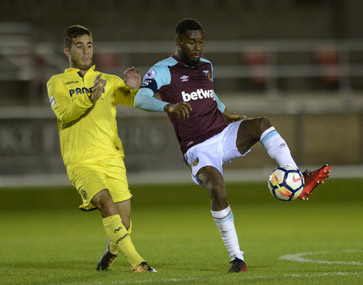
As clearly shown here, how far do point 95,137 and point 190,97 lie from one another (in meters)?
0.89

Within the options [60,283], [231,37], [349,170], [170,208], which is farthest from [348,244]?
[231,37]

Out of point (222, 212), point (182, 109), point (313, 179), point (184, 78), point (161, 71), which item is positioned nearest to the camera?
point (182, 109)

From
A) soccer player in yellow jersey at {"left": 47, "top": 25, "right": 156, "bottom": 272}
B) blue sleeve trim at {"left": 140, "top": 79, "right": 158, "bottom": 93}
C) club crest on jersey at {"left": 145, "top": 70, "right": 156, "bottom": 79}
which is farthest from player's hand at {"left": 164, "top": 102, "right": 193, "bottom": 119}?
soccer player in yellow jersey at {"left": 47, "top": 25, "right": 156, "bottom": 272}

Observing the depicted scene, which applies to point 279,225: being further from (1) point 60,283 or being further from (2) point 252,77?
(2) point 252,77

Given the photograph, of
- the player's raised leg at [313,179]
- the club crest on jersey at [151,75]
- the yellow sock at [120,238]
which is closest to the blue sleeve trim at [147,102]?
the club crest on jersey at [151,75]

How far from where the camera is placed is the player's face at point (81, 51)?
7.07 metres

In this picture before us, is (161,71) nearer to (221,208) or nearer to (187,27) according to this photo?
(187,27)

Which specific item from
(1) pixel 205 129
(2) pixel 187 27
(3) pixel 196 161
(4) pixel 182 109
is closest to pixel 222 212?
(3) pixel 196 161

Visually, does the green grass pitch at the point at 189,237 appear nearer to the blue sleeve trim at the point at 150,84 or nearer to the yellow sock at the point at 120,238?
the yellow sock at the point at 120,238

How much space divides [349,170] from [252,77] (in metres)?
4.15

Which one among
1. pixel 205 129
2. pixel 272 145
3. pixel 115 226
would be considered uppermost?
pixel 205 129

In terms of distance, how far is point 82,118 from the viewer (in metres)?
7.02

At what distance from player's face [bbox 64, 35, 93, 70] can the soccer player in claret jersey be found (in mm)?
601

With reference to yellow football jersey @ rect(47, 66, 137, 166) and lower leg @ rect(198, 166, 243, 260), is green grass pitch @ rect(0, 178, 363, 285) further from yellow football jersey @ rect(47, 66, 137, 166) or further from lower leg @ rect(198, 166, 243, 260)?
yellow football jersey @ rect(47, 66, 137, 166)
